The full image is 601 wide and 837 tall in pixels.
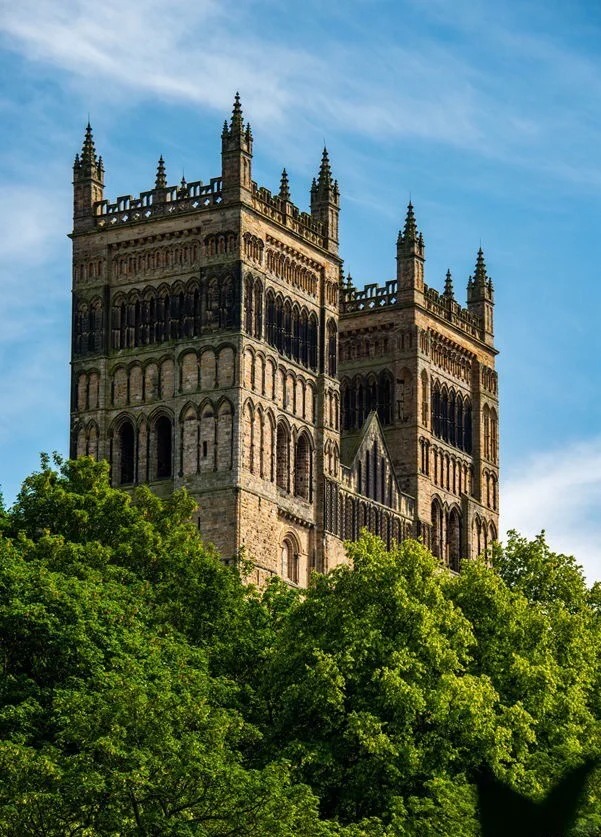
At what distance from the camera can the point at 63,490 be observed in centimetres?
5412

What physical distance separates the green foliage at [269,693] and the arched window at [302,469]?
22089 mm

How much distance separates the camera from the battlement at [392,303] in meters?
87.8

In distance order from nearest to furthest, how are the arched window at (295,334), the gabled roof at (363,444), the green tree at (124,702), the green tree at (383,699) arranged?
the green tree at (124,702) < the green tree at (383,699) < the arched window at (295,334) < the gabled roof at (363,444)

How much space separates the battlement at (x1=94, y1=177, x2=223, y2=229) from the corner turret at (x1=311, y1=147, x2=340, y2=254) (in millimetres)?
7290

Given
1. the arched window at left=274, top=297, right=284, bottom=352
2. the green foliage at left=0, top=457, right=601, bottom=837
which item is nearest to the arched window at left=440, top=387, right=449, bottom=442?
the arched window at left=274, top=297, right=284, bottom=352

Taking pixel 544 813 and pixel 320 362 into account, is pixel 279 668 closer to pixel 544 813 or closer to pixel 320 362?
pixel 320 362

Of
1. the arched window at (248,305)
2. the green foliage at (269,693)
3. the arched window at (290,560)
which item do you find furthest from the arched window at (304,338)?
the green foliage at (269,693)

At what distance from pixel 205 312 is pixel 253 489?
305 inches

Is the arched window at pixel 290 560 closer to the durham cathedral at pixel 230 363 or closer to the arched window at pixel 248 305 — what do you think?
the durham cathedral at pixel 230 363

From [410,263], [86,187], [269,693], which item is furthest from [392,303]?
[269,693]

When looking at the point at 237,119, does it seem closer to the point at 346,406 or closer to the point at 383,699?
the point at 346,406

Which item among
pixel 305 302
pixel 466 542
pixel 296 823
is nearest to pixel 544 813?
pixel 296 823

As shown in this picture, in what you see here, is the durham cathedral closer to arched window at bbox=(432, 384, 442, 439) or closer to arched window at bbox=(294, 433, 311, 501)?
arched window at bbox=(294, 433, 311, 501)

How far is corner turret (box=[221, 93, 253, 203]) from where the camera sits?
238ft
